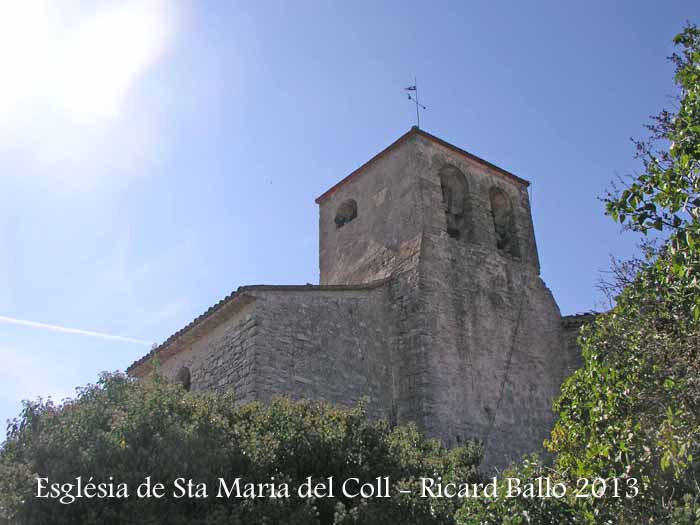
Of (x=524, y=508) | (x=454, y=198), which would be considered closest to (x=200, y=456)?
(x=524, y=508)

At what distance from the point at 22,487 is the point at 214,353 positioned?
214 inches

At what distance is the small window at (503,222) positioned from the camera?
49.5 feet

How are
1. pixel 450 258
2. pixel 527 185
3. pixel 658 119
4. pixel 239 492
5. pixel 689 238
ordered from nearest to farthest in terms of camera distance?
pixel 689 238 < pixel 658 119 < pixel 239 492 < pixel 450 258 < pixel 527 185

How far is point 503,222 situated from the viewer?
1548 centimetres

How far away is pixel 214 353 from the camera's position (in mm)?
11898

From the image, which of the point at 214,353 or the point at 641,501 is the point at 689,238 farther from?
the point at 214,353

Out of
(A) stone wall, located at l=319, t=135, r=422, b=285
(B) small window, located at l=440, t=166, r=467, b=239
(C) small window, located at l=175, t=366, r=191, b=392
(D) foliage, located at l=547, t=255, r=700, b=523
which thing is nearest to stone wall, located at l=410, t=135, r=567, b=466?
(B) small window, located at l=440, t=166, r=467, b=239

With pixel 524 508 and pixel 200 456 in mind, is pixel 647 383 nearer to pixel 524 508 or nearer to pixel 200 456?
pixel 524 508

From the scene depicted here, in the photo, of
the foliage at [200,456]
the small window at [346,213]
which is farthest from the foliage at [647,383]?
the small window at [346,213]

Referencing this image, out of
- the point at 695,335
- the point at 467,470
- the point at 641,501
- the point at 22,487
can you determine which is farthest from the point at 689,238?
the point at 22,487

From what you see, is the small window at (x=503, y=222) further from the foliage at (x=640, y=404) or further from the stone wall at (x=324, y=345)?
the foliage at (x=640, y=404)

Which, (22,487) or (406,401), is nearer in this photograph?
(22,487)

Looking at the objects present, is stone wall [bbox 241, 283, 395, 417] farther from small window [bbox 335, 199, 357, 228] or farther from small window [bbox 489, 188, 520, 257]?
small window [bbox 489, 188, 520, 257]

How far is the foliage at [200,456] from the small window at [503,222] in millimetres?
7286
